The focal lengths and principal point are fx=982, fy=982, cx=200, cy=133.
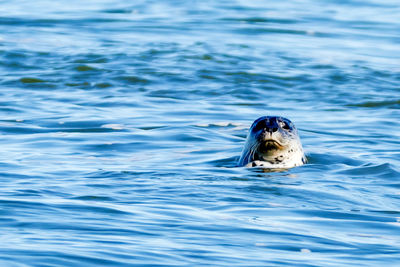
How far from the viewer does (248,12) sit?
2453 cm

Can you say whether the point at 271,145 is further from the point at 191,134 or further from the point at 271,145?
the point at 191,134

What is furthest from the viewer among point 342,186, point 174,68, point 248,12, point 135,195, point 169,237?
point 248,12

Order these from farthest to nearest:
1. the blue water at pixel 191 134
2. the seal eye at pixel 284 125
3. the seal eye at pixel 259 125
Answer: the seal eye at pixel 284 125
the seal eye at pixel 259 125
the blue water at pixel 191 134

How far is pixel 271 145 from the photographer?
10.1 m

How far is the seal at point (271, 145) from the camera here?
9953mm

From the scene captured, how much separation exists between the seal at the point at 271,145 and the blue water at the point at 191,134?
238mm

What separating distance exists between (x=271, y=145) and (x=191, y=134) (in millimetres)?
2404

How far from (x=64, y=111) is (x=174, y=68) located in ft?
11.1

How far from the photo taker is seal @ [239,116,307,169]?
9953 mm

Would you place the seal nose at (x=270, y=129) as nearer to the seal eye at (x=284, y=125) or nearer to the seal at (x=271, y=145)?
the seal at (x=271, y=145)

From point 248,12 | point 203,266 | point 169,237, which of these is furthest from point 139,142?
point 248,12

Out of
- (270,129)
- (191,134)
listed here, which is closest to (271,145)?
(270,129)

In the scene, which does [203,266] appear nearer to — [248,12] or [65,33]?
[65,33]

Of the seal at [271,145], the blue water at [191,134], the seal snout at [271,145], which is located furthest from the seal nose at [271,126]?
the blue water at [191,134]
